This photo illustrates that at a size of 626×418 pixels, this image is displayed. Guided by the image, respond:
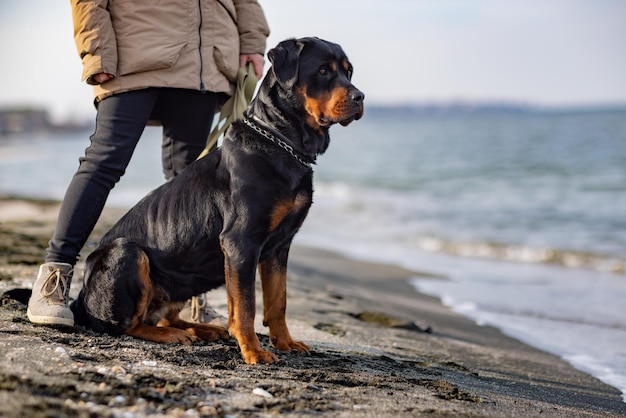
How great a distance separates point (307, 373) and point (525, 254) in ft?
23.3

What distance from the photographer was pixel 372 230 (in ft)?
38.9

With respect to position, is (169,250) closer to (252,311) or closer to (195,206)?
(195,206)

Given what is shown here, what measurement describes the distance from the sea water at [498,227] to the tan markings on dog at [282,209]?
2.25m

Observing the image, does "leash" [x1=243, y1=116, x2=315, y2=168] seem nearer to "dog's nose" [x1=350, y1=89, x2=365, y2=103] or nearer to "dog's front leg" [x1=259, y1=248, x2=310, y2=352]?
"dog's nose" [x1=350, y1=89, x2=365, y2=103]

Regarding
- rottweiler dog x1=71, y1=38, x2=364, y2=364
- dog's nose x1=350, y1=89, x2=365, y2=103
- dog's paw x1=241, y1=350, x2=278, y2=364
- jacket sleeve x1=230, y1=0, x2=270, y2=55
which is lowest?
dog's paw x1=241, y1=350, x2=278, y2=364

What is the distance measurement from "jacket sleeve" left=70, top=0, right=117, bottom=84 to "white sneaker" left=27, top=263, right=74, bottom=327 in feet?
3.27

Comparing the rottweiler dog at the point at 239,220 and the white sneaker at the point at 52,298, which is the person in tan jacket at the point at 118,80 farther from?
the rottweiler dog at the point at 239,220

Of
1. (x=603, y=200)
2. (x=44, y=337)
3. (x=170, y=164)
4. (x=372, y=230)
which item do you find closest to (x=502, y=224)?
(x=372, y=230)

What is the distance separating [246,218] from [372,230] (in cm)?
865

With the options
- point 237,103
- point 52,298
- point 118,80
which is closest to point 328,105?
point 237,103

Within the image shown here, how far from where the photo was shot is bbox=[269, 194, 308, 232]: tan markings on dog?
130 inches

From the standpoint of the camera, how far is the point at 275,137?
340cm

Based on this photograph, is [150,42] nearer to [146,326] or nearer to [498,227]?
[146,326]

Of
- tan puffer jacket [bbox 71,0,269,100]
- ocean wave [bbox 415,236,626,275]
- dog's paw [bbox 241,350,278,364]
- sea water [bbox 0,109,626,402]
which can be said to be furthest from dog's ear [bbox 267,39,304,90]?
ocean wave [bbox 415,236,626,275]
